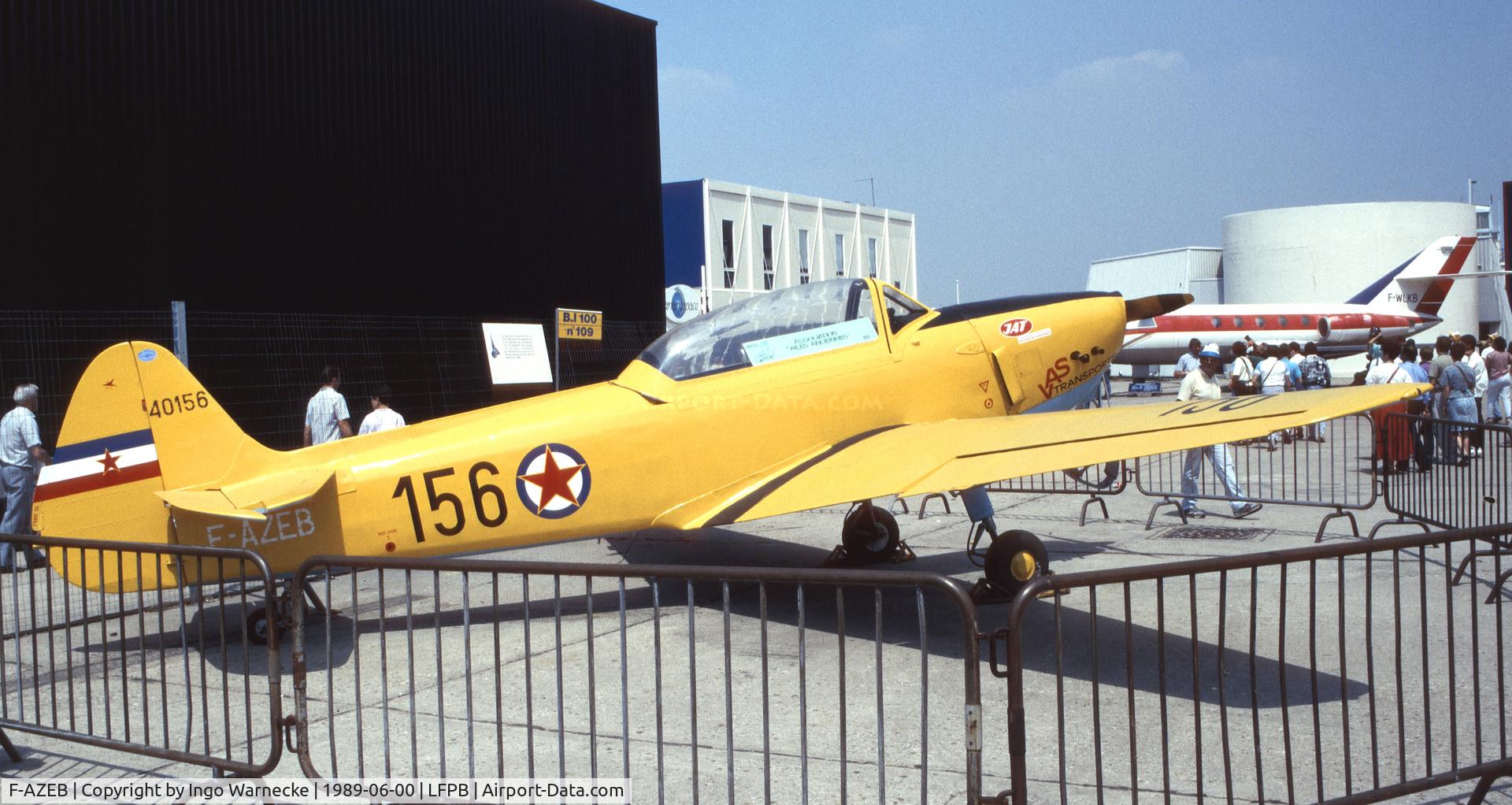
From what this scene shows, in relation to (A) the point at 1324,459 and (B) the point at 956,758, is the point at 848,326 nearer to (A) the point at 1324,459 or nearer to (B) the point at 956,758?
(B) the point at 956,758

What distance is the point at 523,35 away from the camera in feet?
66.5

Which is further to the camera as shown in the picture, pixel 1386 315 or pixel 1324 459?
pixel 1386 315

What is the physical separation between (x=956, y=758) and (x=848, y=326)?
3.96 m

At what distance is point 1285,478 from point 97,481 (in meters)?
14.6

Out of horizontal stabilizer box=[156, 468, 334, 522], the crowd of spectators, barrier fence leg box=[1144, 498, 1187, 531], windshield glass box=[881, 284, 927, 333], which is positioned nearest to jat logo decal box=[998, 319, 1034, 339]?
windshield glass box=[881, 284, 927, 333]

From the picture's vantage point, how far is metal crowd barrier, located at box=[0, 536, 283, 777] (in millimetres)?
4156

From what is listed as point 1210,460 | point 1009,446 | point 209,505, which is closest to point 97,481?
point 209,505

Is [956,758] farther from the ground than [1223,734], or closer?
closer

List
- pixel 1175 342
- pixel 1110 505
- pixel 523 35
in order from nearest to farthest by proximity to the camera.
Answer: pixel 1110 505, pixel 523 35, pixel 1175 342

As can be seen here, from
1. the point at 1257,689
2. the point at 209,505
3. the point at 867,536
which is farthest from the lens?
the point at 867,536

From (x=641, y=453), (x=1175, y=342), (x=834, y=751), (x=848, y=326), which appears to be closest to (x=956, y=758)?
(x=834, y=751)

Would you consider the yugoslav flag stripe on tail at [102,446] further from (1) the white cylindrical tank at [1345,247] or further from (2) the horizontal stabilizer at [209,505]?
(1) the white cylindrical tank at [1345,247]

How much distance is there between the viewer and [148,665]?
6.33 m

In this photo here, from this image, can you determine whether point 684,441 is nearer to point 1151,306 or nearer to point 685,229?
point 1151,306
